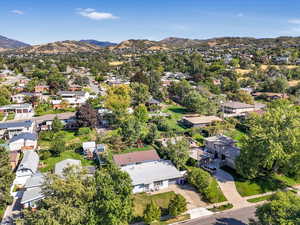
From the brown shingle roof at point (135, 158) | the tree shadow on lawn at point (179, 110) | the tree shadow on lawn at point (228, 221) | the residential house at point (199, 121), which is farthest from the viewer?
the tree shadow on lawn at point (179, 110)

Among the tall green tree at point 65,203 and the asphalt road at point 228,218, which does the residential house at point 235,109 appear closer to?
the asphalt road at point 228,218

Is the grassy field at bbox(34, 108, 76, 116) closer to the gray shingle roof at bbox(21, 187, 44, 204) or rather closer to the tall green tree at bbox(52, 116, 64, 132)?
the tall green tree at bbox(52, 116, 64, 132)

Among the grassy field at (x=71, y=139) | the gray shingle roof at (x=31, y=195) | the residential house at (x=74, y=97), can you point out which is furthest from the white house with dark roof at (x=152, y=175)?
the residential house at (x=74, y=97)

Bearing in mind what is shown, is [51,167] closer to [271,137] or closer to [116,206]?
[116,206]

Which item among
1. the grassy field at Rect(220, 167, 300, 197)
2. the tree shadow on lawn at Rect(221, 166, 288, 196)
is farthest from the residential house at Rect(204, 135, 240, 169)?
the grassy field at Rect(220, 167, 300, 197)

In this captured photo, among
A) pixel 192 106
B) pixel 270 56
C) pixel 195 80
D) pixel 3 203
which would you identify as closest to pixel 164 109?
pixel 192 106
